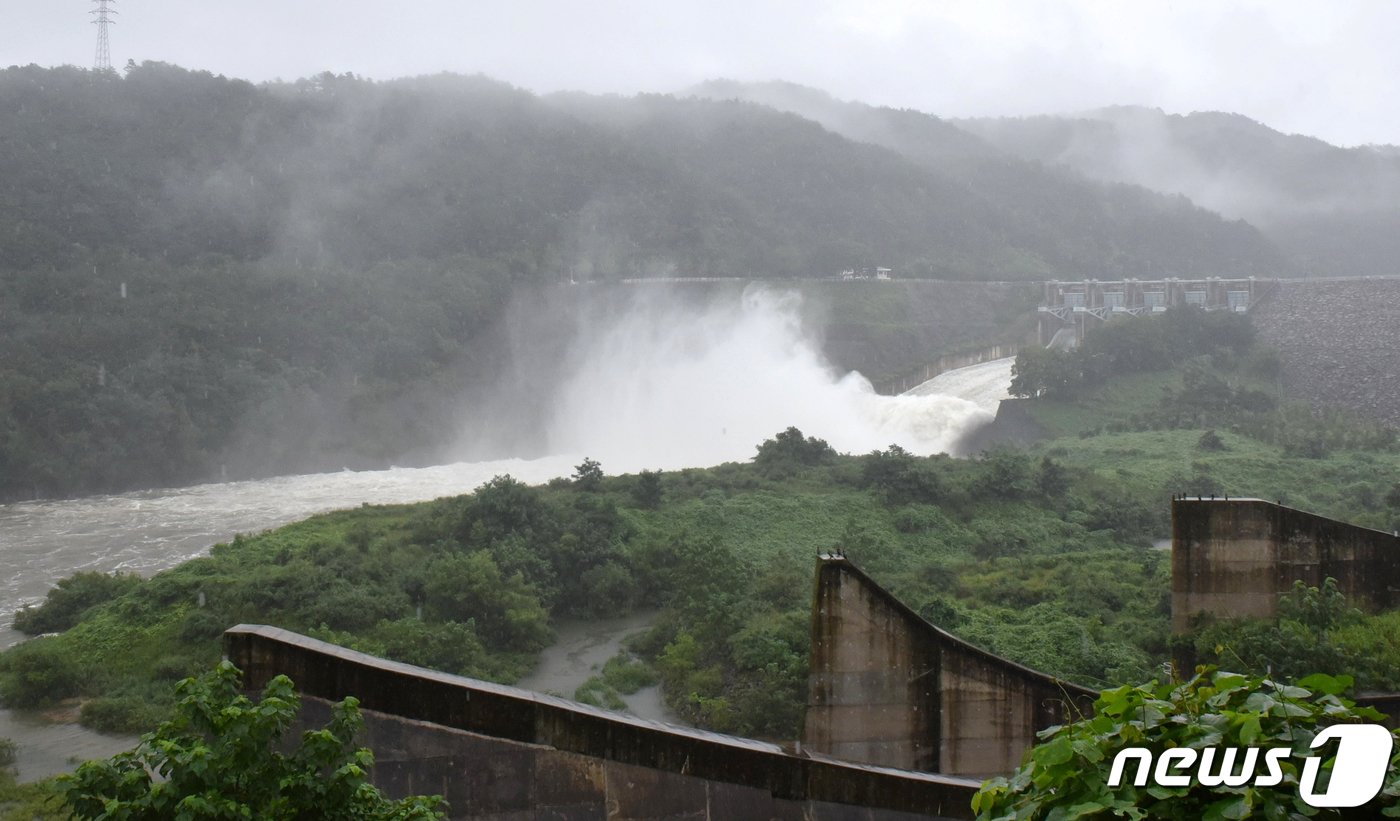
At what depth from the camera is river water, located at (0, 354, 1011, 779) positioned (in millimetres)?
20406

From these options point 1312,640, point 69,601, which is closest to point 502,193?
point 69,601

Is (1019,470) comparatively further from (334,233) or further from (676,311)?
(334,233)

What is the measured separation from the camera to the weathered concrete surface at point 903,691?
417 inches

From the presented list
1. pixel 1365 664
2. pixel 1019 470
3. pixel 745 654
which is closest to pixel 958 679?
pixel 1365 664

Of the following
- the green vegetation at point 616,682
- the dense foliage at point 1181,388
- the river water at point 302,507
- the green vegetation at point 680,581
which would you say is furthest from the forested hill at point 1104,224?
the green vegetation at point 616,682

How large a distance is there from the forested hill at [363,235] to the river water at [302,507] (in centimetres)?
417

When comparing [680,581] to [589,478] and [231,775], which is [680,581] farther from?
[231,775]

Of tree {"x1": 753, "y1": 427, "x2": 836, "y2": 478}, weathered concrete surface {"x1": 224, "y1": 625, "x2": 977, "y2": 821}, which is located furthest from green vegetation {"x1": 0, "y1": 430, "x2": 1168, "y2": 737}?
weathered concrete surface {"x1": 224, "y1": 625, "x2": 977, "y2": 821}

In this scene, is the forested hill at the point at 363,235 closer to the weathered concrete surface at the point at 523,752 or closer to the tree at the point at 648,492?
the tree at the point at 648,492

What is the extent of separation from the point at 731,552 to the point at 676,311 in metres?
37.4

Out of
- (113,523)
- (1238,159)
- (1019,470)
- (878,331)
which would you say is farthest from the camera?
(1238,159)

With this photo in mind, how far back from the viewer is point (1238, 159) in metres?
143

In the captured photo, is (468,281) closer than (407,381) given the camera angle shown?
No

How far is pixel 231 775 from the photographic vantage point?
4727 mm
